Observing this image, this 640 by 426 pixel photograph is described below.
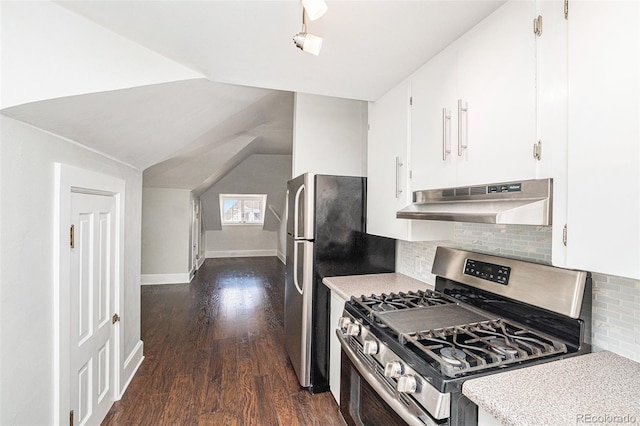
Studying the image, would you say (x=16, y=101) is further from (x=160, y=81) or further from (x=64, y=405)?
(x=64, y=405)

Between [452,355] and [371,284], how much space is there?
3.51 feet

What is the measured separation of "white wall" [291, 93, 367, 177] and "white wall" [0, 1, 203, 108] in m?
1.37

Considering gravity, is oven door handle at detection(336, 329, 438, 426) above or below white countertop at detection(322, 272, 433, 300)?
below

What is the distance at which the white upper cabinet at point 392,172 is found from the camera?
1818 mm

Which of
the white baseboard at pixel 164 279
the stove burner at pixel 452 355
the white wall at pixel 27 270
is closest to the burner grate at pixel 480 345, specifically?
the stove burner at pixel 452 355

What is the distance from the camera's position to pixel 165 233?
5676mm

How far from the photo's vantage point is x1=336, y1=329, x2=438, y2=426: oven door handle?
3.51ft

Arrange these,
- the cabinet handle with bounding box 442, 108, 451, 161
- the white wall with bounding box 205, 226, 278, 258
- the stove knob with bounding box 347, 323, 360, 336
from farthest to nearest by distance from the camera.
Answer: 1. the white wall with bounding box 205, 226, 278, 258
2. the stove knob with bounding box 347, 323, 360, 336
3. the cabinet handle with bounding box 442, 108, 451, 161

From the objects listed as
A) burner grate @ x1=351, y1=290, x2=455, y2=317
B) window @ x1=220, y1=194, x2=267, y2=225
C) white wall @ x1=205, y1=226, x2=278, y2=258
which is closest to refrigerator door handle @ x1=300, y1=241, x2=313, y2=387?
burner grate @ x1=351, y1=290, x2=455, y2=317

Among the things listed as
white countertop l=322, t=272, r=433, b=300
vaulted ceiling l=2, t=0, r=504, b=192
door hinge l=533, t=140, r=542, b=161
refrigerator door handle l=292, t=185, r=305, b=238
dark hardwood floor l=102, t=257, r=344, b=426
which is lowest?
dark hardwood floor l=102, t=257, r=344, b=426

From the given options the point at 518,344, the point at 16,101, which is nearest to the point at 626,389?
the point at 518,344

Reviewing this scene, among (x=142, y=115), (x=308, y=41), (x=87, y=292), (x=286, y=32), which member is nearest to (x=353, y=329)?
(x=308, y=41)

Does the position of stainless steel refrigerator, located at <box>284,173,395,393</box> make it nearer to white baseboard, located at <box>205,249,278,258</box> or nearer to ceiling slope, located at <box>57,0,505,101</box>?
ceiling slope, located at <box>57,0,505,101</box>

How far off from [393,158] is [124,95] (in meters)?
1.53
